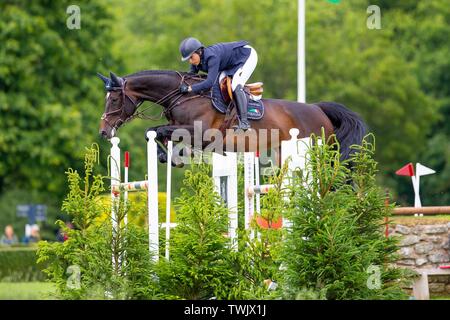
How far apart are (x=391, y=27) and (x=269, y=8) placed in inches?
196

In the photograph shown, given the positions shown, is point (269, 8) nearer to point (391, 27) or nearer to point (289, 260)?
point (391, 27)

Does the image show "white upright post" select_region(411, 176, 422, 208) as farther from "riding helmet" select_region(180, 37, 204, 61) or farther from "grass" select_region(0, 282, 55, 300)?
"grass" select_region(0, 282, 55, 300)

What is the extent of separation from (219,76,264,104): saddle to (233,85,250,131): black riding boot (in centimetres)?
12

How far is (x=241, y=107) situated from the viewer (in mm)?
10977

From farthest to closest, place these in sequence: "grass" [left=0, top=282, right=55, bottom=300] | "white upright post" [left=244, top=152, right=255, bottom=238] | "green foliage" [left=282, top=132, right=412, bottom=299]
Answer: "grass" [left=0, top=282, right=55, bottom=300], "white upright post" [left=244, top=152, right=255, bottom=238], "green foliage" [left=282, top=132, right=412, bottom=299]

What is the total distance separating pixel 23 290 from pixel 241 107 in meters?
4.05

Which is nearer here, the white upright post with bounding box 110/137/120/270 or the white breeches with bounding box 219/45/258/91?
the white upright post with bounding box 110/137/120/270

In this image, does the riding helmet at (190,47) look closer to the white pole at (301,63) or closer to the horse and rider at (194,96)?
the horse and rider at (194,96)

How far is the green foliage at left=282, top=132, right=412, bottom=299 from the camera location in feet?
25.7

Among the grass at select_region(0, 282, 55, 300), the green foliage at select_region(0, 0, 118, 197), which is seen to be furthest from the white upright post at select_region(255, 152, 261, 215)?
the green foliage at select_region(0, 0, 118, 197)

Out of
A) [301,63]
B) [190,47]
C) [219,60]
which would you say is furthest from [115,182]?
[301,63]

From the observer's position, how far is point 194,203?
8703 millimetres
